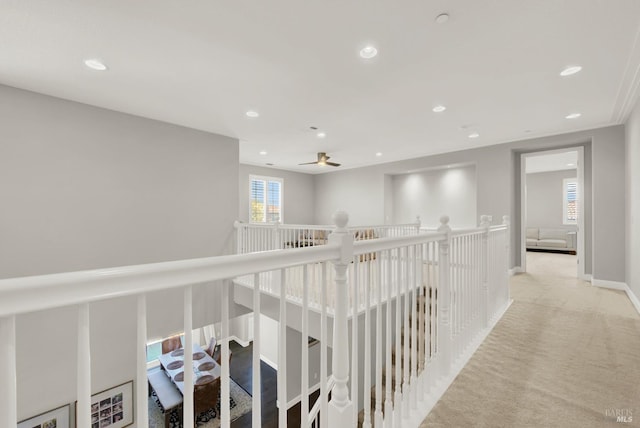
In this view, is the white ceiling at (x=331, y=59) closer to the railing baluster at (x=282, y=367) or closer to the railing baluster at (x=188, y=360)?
the railing baluster at (x=282, y=367)

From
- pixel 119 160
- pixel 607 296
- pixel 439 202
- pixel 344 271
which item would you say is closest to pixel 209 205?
pixel 119 160

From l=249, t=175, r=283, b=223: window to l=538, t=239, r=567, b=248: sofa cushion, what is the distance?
7.97 meters

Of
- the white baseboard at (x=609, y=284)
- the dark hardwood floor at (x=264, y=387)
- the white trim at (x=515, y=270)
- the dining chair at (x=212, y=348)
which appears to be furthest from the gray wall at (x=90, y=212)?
the white baseboard at (x=609, y=284)

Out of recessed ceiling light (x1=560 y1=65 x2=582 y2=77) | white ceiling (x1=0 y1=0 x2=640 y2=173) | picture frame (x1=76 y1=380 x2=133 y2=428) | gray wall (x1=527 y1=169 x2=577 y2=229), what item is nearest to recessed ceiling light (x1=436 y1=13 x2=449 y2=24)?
Answer: white ceiling (x1=0 y1=0 x2=640 y2=173)

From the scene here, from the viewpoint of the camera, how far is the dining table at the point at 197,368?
4.78m

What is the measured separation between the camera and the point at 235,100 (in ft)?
11.1

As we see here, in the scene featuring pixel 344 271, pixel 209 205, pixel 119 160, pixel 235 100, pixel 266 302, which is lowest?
pixel 266 302

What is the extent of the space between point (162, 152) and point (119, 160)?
563 mm

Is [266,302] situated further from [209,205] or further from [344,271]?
[344,271]

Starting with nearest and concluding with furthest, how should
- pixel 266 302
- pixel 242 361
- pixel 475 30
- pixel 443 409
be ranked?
pixel 443 409
pixel 475 30
pixel 266 302
pixel 242 361

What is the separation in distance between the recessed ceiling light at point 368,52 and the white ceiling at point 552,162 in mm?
6281

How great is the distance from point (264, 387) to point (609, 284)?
6.35 meters

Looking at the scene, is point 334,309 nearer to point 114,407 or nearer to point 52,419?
point 52,419

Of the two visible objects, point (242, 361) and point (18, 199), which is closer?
point (18, 199)
